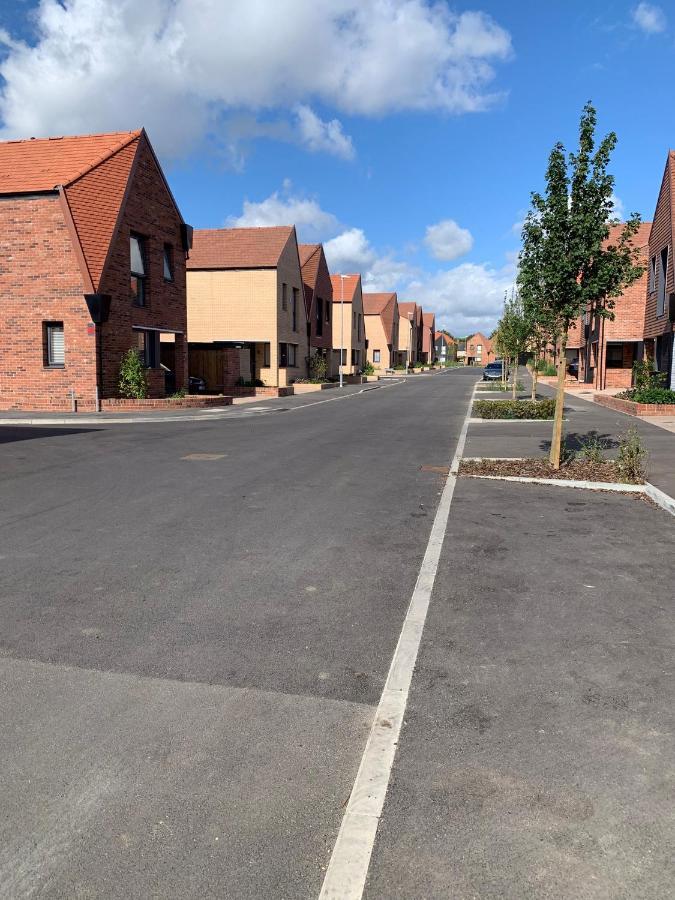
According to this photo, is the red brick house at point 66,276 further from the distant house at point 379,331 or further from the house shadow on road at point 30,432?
the distant house at point 379,331

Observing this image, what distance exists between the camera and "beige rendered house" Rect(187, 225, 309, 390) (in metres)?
38.5

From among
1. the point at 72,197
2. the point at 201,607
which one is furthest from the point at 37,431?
the point at 201,607

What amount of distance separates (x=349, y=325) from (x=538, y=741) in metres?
56.8

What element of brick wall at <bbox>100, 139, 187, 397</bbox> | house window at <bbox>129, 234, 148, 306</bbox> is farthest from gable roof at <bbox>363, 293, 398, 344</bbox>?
house window at <bbox>129, 234, 148, 306</bbox>

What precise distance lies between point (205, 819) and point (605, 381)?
132 ft

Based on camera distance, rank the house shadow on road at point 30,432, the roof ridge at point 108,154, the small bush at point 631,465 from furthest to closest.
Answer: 1. the roof ridge at point 108,154
2. the house shadow on road at point 30,432
3. the small bush at point 631,465

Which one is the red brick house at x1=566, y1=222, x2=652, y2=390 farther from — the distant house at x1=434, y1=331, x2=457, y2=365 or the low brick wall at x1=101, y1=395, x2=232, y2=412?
the distant house at x1=434, y1=331, x2=457, y2=365

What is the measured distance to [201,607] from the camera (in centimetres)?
508

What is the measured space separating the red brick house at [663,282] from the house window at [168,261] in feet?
63.3

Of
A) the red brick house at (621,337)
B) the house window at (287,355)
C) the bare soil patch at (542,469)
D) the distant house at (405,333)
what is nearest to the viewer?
the bare soil patch at (542,469)

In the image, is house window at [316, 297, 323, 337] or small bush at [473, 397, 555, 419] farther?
house window at [316, 297, 323, 337]

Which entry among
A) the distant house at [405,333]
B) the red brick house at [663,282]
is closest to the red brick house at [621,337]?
the red brick house at [663,282]

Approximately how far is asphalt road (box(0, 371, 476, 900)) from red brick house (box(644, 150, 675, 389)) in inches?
805

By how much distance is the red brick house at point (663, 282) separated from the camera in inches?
1010
